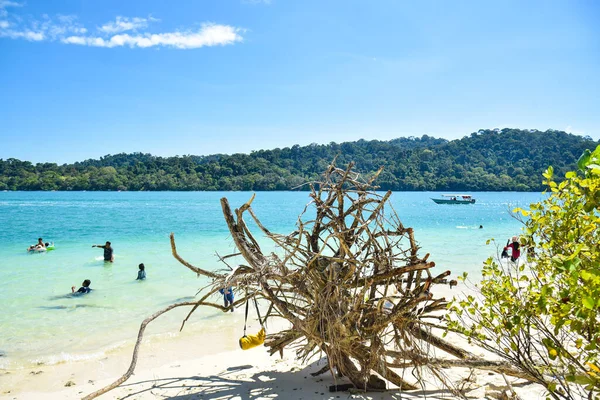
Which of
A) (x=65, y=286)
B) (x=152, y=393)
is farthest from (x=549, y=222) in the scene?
(x=65, y=286)

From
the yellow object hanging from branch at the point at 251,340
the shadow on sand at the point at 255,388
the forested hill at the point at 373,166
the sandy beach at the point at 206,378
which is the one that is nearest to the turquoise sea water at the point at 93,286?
the sandy beach at the point at 206,378

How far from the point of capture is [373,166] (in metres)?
73.4

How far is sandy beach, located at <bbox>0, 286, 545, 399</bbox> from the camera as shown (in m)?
4.74

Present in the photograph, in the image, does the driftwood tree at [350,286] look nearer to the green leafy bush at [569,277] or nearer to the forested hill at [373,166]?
the green leafy bush at [569,277]

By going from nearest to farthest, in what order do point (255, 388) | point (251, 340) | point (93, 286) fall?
point (255, 388) → point (251, 340) → point (93, 286)

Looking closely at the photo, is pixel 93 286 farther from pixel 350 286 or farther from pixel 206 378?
pixel 350 286

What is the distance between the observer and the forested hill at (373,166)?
3364 inches

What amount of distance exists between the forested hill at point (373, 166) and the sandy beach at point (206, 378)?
2605 inches

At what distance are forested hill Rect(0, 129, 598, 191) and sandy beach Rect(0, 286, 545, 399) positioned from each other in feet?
217

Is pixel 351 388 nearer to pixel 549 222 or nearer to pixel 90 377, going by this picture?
pixel 549 222

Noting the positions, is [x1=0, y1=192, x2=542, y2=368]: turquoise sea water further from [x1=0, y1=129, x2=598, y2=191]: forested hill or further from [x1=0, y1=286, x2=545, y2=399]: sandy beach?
[x1=0, y1=129, x2=598, y2=191]: forested hill

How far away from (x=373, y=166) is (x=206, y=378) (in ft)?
229

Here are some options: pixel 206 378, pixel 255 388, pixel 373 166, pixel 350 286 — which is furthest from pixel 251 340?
pixel 373 166

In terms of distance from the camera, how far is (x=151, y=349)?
25.6 feet
